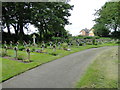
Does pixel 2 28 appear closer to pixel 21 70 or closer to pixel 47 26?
pixel 47 26

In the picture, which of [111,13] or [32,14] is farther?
[32,14]

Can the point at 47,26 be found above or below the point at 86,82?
above

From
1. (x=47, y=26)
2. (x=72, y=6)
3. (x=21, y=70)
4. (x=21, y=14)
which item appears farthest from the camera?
(x=72, y=6)

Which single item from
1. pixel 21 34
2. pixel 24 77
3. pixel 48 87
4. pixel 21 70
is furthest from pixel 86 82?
pixel 21 34

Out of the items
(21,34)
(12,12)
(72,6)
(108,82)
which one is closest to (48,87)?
(108,82)

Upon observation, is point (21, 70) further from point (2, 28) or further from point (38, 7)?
point (2, 28)

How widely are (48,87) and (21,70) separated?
311cm

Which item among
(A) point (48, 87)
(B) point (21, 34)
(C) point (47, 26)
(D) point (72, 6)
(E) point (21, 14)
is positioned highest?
(D) point (72, 6)

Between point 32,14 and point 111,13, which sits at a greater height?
point 32,14

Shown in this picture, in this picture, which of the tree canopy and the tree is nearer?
the tree

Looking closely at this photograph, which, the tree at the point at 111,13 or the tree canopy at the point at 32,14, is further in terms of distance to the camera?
the tree canopy at the point at 32,14

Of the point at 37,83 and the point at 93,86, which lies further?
the point at 37,83

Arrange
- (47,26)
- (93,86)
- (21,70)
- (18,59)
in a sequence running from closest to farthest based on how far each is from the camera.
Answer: (93,86), (21,70), (18,59), (47,26)

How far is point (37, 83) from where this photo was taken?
6.35 metres
